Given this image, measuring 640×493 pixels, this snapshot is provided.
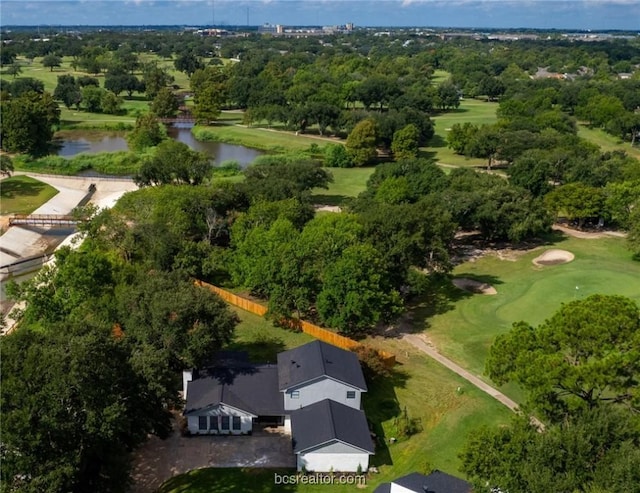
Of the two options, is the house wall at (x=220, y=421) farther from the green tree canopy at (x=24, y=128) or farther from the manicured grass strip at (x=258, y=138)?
the manicured grass strip at (x=258, y=138)

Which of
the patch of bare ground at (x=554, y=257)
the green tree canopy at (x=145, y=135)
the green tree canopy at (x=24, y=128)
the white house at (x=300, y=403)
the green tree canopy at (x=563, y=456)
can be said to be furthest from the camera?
the green tree canopy at (x=145, y=135)

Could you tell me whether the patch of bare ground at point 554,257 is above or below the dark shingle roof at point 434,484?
below

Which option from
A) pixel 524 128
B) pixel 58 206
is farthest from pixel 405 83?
pixel 58 206

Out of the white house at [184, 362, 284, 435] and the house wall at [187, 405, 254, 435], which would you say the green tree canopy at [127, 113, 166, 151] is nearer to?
the white house at [184, 362, 284, 435]

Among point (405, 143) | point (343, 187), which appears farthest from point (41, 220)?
point (405, 143)

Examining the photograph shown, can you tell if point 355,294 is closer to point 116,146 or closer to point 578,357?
point 578,357

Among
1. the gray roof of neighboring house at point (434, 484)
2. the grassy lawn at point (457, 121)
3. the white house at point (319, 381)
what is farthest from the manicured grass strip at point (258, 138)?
the gray roof of neighboring house at point (434, 484)

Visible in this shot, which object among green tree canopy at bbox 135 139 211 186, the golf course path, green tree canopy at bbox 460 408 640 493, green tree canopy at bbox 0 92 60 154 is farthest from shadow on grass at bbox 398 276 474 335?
green tree canopy at bbox 0 92 60 154

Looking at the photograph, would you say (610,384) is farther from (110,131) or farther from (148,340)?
(110,131)
